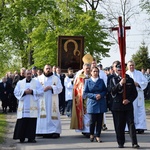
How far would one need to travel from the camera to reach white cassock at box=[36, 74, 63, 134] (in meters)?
14.1

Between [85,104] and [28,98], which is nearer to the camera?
[28,98]

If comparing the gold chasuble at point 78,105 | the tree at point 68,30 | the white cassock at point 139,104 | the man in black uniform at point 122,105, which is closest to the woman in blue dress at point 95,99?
the man in black uniform at point 122,105

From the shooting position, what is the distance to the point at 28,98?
13250mm

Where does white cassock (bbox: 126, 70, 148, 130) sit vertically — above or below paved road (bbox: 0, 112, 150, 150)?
above

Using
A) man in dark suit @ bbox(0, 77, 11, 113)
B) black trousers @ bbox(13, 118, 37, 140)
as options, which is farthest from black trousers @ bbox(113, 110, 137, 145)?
man in dark suit @ bbox(0, 77, 11, 113)

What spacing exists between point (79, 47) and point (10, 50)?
2834 centimetres

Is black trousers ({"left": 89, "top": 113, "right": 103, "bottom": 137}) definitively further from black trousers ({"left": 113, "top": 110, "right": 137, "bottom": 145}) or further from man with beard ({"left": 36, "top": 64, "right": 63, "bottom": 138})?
man with beard ({"left": 36, "top": 64, "right": 63, "bottom": 138})

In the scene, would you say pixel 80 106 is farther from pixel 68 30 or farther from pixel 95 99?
pixel 68 30

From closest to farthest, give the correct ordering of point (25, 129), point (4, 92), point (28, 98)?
point (25, 129) → point (28, 98) → point (4, 92)

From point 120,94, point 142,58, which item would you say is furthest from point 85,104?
point 142,58

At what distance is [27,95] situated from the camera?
1325 centimetres

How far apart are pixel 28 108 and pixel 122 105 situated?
8.69ft

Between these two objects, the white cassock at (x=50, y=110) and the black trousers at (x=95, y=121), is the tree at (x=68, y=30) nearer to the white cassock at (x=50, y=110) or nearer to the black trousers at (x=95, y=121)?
the white cassock at (x=50, y=110)

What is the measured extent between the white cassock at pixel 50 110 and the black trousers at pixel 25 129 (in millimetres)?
979
